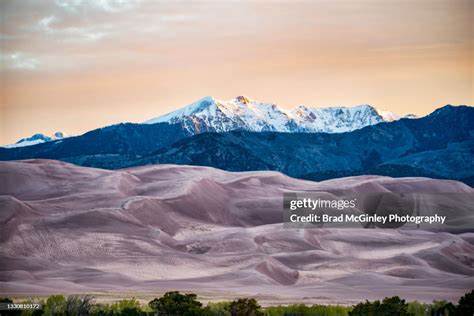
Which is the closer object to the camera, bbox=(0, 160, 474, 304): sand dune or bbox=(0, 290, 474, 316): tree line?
bbox=(0, 290, 474, 316): tree line

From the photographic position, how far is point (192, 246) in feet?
305

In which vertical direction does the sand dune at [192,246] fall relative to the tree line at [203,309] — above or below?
above

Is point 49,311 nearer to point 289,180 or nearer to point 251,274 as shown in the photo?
point 251,274

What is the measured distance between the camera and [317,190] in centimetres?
12338

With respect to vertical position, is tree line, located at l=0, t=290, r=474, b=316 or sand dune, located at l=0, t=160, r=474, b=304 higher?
sand dune, located at l=0, t=160, r=474, b=304

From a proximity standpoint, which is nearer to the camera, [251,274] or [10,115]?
[251,274]

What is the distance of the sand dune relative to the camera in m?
73.6

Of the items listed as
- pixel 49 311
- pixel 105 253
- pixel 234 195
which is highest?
pixel 234 195

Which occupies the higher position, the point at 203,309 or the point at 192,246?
the point at 192,246

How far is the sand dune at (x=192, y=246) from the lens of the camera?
73.6 m

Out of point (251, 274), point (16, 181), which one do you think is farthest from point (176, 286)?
point (16, 181)

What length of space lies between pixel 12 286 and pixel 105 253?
17363 mm

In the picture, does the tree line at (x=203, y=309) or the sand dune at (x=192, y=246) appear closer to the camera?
the tree line at (x=203, y=309)

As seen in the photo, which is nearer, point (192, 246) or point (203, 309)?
point (203, 309)
